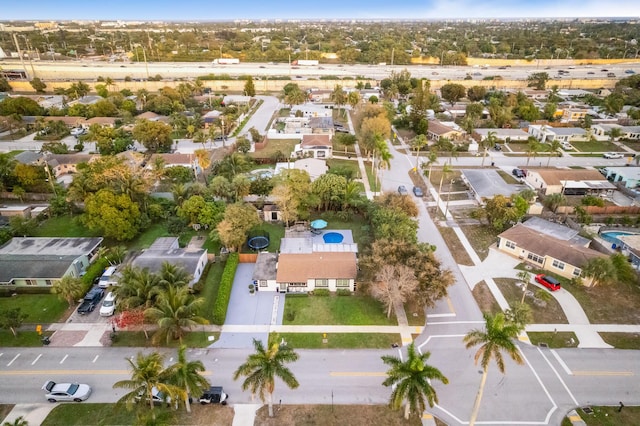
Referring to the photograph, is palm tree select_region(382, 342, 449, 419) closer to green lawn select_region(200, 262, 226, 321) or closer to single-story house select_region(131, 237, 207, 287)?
green lawn select_region(200, 262, 226, 321)

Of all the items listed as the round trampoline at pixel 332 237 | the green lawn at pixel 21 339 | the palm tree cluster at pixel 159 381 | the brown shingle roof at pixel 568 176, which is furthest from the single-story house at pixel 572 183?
the green lawn at pixel 21 339

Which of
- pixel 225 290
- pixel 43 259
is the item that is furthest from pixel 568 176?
pixel 43 259

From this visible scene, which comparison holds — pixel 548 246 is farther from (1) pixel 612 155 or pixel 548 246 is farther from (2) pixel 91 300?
(2) pixel 91 300

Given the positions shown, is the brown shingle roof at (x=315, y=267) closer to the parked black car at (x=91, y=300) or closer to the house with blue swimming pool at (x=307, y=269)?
the house with blue swimming pool at (x=307, y=269)

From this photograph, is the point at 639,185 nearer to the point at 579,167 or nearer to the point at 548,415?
the point at 579,167

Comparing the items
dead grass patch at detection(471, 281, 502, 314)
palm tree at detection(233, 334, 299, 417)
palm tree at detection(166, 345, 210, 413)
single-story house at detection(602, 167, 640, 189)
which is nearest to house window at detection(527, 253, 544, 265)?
dead grass patch at detection(471, 281, 502, 314)

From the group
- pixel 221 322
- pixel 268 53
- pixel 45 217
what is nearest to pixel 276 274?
pixel 221 322
